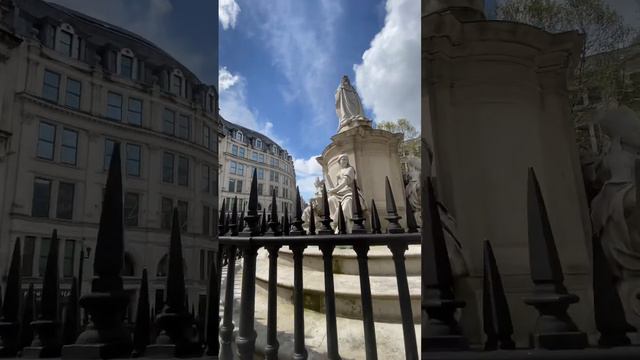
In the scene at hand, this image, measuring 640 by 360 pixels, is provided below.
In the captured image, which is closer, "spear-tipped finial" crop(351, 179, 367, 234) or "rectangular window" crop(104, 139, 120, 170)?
"rectangular window" crop(104, 139, 120, 170)

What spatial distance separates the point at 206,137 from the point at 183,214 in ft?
0.55

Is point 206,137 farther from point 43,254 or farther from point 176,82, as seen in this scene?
point 43,254

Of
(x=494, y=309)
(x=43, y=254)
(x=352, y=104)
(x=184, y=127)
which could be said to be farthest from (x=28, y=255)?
(x=494, y=309)

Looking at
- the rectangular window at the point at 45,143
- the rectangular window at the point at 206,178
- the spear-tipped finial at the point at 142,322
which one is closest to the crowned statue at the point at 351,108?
the rectangular window at the point at 206,178

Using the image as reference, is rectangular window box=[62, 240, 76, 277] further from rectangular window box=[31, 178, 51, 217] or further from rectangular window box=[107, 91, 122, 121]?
rectangular window box=[107, 91, 122, 121]

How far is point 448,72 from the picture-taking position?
891 mm

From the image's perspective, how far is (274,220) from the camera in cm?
102

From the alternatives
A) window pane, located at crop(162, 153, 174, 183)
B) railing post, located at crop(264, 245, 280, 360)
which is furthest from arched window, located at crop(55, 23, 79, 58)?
railing post, located at crop(264, 245, 280, 360)

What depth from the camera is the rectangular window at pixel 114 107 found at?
0.77 meters

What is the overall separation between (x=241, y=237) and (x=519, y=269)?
73cm

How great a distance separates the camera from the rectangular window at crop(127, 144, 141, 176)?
0.75 metres

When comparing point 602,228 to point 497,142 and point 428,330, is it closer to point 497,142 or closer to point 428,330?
point 497,142

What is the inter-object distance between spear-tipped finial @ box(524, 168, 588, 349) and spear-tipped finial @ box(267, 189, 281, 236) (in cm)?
61

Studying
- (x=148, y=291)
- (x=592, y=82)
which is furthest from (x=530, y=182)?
(x=148, y=291)
